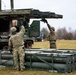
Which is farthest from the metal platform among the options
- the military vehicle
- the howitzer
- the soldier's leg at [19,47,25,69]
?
the howitzer

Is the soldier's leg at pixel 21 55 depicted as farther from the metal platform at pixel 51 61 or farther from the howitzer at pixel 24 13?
the howitzer at pixel 24 13

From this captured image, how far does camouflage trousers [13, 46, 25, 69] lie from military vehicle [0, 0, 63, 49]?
645 centimetres

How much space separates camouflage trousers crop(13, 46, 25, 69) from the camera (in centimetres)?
1552

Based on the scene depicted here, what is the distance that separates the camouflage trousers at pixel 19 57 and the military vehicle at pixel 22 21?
6453mm

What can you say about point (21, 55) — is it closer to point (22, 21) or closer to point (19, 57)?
point (19, 57)

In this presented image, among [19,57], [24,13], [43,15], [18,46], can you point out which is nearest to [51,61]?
[19,57]

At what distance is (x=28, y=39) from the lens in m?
23.7

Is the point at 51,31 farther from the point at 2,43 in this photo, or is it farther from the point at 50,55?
the point at 50,55

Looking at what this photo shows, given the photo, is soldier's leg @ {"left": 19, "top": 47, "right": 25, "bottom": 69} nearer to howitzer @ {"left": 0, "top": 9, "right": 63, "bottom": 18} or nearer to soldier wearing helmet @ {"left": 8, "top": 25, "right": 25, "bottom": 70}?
soldier wearing helmet @ {"left": 8, "top": 25, "right": 25, "bottom": 70}

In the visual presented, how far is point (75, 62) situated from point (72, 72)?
0.79 meters

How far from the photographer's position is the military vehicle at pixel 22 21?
22.5 m

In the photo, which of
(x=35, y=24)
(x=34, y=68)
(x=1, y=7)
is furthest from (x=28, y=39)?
(x=34, y=68)

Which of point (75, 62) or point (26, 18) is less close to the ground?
point (26, 18)

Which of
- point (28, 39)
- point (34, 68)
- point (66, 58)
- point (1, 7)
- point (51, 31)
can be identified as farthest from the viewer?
point (1, 7)
